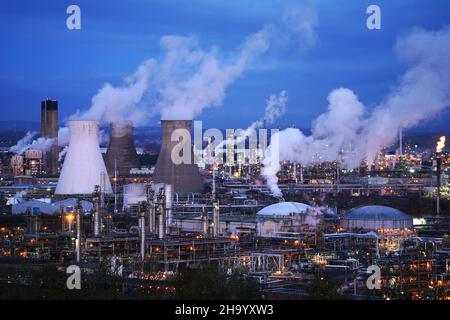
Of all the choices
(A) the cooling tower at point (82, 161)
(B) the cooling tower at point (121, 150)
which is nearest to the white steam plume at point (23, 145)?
(B) the cooling tower at point (121, 150)

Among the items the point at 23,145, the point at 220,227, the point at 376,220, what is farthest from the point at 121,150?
the point at 376,220

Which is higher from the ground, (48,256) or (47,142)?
(47,142)

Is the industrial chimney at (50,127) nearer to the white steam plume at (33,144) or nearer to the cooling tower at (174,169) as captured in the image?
the white steam plume at (33,144)

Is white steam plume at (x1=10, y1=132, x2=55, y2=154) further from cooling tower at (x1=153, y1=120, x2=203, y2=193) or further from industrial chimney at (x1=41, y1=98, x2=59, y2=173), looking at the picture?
cooling tower at (x1=153, y1=120, x2=203, y2=193)

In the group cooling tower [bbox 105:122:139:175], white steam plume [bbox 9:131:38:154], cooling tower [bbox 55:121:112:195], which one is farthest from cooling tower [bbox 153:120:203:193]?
white steam plume [bbox 9:131:38:154]

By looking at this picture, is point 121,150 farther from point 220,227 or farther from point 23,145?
point 220,227

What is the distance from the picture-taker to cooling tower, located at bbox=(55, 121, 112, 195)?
29.0m

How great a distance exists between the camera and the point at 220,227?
24359 millimetres

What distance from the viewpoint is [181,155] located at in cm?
3138

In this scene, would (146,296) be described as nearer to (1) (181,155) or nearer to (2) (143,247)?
(2) (143,247)
